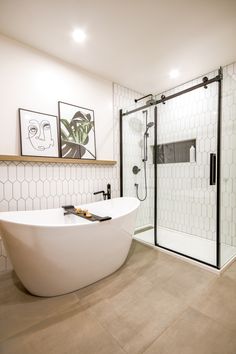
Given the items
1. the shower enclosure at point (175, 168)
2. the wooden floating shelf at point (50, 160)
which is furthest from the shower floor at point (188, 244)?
the wooden floating shelf at point (50, 160)

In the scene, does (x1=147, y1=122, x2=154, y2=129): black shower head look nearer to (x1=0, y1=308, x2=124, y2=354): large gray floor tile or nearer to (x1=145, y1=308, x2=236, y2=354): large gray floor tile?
(x1=145, y1=308, x2=236, y2=354): large gray floor tile

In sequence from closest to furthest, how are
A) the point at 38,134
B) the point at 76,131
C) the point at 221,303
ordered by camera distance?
the point at 221,303
the point at 38,134
the point at 76,131

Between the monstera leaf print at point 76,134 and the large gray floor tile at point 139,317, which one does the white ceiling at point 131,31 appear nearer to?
the monstera leaf print at point 76,134

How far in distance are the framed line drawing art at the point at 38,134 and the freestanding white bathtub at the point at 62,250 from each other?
68 cm

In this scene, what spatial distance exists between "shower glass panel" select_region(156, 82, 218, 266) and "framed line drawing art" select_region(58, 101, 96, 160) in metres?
0.97

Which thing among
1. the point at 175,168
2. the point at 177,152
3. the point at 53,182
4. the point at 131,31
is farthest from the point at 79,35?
the point at 175,168

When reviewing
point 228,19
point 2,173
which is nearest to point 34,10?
point 2,173

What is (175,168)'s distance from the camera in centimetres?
275

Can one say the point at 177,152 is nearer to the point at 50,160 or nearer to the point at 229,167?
the point at 229,167

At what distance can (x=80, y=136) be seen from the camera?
226 cm

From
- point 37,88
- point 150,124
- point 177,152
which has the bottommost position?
point 177,152

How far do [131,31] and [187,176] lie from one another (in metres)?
1.94

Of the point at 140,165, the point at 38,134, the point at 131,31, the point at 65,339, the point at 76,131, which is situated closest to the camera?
the point at 65,339

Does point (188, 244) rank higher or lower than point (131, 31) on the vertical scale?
lower
